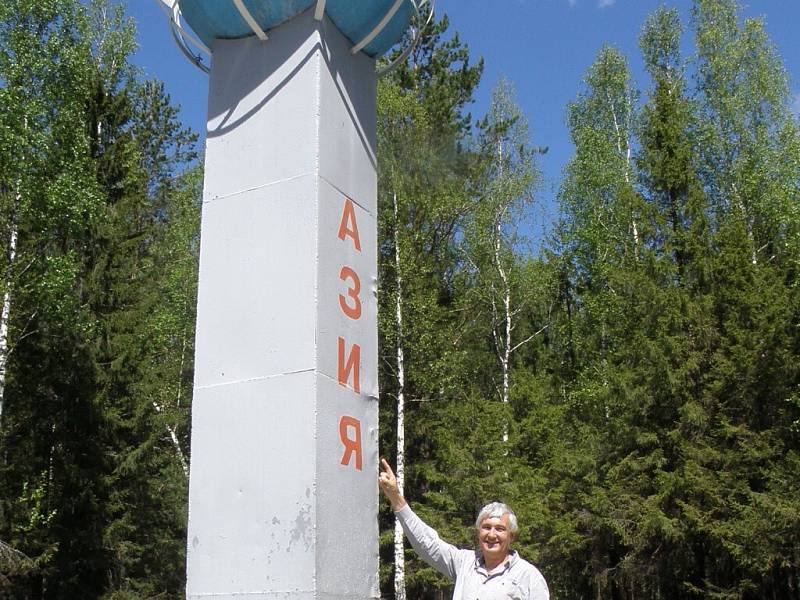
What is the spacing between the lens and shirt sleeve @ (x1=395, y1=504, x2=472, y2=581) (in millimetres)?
3326

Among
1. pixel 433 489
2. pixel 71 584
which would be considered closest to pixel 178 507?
pixel 71 584

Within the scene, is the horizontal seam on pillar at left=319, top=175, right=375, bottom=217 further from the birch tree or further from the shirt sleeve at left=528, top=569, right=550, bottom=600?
the birch tree

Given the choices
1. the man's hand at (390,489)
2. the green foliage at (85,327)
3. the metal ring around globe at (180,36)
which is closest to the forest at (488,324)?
the green foliage at (85,327)

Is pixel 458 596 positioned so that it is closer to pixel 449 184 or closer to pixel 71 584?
pixel 71 584

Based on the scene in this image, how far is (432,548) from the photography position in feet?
11.2

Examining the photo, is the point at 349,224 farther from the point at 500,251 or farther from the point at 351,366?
the point at 500,251

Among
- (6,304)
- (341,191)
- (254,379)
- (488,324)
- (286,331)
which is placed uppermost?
(488,324)

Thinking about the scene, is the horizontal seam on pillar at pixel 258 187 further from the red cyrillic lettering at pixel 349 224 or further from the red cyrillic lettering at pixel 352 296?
the red cyrillic lettering at pixel 352 296

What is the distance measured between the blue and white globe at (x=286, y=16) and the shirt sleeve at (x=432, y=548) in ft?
9.93

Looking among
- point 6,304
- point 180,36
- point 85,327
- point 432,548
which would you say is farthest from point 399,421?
point 432,548

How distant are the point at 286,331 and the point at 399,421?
12.5 m

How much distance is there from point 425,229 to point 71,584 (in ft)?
33.5

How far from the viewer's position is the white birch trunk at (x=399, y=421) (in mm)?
15844

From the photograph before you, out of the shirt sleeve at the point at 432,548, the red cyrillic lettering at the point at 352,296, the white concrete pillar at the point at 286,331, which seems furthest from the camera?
the red cyrillic lettering at the point at 352,296
